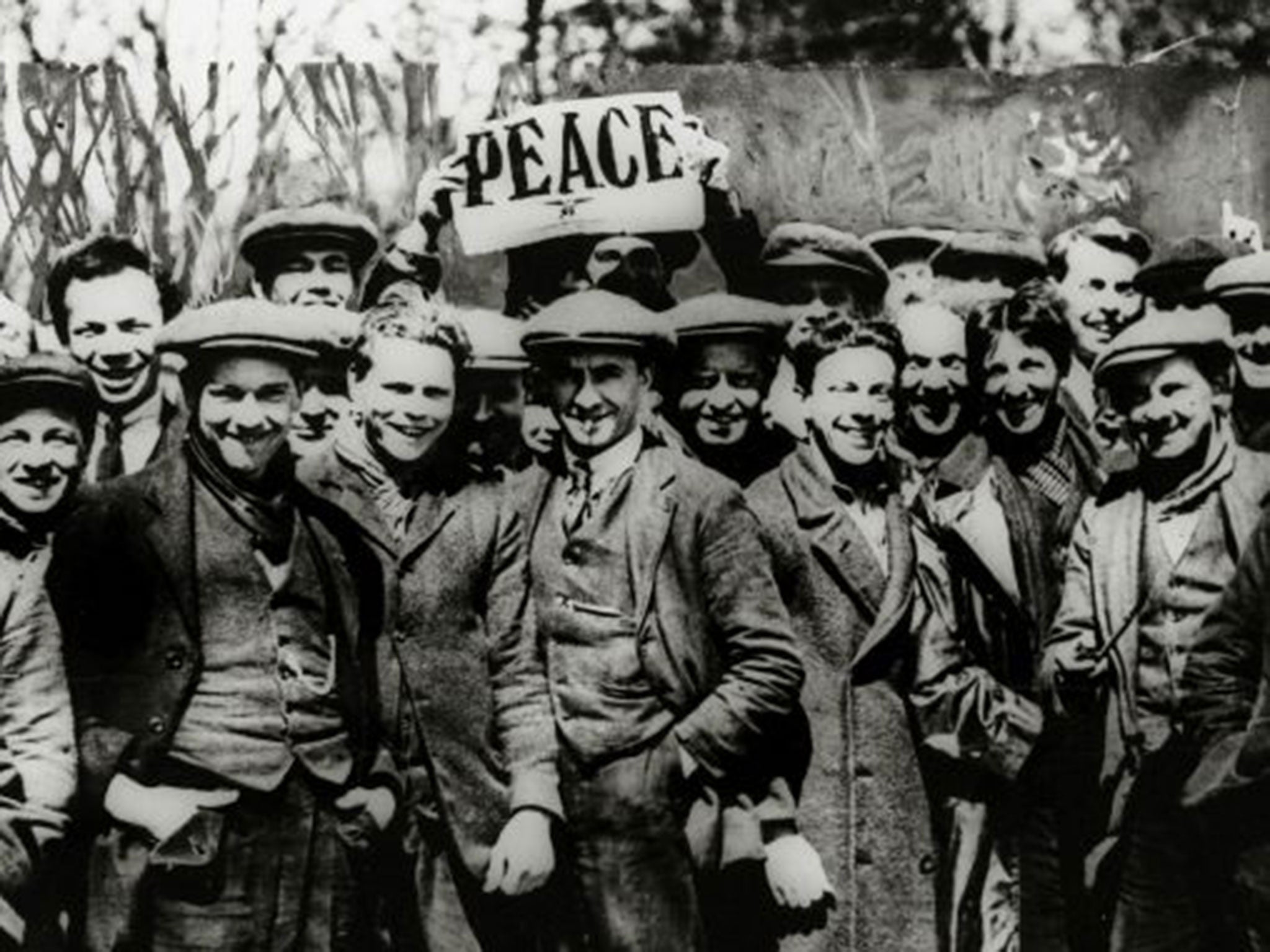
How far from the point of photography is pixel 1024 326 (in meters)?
5.54

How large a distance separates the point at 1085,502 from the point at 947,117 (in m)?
1.21

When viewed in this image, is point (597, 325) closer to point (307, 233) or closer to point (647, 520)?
point (647, 520)

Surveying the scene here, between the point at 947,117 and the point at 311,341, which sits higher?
the point at 947,117

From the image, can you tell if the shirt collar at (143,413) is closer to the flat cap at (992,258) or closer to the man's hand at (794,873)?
the man's hand at (794,873)

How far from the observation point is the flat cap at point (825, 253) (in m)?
5.36

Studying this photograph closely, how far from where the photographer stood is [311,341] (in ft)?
16.8

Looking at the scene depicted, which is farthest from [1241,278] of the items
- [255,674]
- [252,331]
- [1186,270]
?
[255,674]

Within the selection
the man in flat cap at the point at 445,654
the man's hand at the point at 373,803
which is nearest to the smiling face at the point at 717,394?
the man in flat cap at the point at 445,654

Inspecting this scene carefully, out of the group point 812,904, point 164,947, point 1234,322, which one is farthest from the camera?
point 1234,322

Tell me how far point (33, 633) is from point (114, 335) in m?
0.83

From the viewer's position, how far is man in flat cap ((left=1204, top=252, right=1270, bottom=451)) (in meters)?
5.49

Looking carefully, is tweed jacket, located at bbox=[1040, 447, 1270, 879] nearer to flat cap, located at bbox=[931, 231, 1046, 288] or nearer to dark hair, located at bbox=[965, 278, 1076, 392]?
dark hair, located at bbox=[965, 278, 1076, 392]

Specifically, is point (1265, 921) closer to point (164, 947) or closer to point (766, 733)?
point (766, 733)

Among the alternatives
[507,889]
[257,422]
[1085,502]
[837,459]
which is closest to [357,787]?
[507,889]
